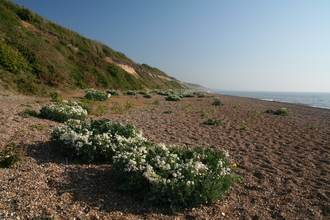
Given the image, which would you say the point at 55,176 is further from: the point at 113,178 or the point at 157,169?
the point at 157,169

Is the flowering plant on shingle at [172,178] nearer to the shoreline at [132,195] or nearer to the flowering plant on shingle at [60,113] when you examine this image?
the shoreline at [132,195]

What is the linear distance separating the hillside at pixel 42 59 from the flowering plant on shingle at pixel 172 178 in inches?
484

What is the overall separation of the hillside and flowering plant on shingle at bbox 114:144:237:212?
12283 mm

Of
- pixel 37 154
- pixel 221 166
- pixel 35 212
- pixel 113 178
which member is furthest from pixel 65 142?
pixel 221 166

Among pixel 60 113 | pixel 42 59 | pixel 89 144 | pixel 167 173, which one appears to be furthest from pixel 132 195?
pixel 42 59

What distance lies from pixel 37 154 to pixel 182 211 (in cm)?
330

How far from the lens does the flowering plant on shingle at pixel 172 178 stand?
3000mm

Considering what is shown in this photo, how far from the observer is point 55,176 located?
12.0 feet

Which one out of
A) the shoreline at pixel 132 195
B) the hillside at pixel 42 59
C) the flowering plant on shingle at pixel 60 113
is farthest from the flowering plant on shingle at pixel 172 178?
the hillside at pixel 42 59

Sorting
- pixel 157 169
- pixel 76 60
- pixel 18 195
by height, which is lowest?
pixel 18 195

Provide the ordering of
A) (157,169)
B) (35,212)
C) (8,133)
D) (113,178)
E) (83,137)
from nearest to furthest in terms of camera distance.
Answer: (35,212), (157,169), (113,178), (83,137), (8,133)

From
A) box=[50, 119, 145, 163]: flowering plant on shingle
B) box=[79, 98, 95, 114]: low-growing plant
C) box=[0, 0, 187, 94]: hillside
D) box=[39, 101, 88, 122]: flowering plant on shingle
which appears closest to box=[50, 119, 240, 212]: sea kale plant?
box=[50, 119, 145, 163]: flowering plant on shingle

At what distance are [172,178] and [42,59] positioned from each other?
60.2 feet

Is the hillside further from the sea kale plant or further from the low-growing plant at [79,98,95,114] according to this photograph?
the sea kale plant
